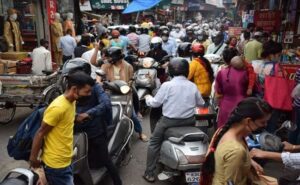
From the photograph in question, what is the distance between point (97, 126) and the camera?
401 centimetres

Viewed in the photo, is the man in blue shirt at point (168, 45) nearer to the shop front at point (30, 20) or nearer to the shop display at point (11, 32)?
the shop display at point (11, 32)

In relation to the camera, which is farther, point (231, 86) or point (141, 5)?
point (141, 5)

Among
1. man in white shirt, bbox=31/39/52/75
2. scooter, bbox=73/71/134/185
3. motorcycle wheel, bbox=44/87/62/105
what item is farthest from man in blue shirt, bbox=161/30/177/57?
scooter, bbox=73/71/134/185

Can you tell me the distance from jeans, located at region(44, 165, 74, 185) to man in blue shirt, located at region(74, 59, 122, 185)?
2.52 ft

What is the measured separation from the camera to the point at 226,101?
5.17 m

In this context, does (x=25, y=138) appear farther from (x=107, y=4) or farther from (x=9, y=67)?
(x=107, y=4)

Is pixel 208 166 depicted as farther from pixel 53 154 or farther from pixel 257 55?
pixel 257 55

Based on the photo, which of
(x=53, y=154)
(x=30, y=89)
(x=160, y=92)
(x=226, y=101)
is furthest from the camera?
(x=30, y=89)

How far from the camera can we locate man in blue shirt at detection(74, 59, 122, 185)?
397 centimetres

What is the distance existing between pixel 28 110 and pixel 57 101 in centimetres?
554

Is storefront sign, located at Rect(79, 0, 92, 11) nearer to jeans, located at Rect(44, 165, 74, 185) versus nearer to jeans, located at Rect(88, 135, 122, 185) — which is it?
jeans, located at Rect(88, 135, 122, 185)

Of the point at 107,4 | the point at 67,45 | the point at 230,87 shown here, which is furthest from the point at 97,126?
the point at 107,4

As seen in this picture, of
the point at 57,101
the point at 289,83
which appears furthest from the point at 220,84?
the point at 57,101

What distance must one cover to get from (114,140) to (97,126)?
2.10ft
